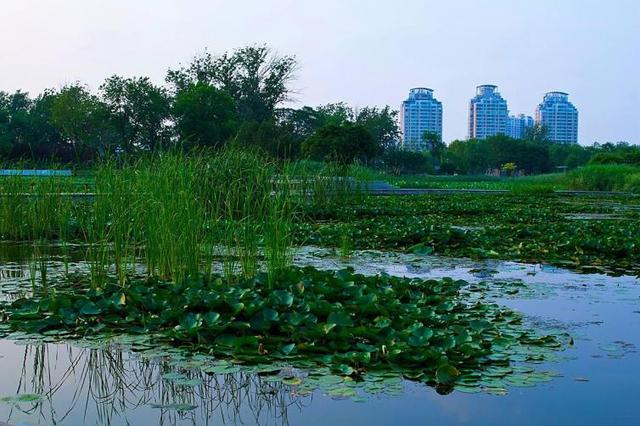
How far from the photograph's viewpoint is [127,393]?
3.35 meters

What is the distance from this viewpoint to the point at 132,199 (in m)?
5.73

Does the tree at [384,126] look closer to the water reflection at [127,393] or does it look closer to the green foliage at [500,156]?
the green foliage at [500,156]

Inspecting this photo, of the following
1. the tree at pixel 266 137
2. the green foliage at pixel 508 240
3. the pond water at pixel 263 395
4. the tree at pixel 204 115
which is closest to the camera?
the pond water at pixel 263 395

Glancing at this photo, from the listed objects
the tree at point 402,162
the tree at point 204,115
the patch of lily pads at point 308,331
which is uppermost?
the tree at point 204,115

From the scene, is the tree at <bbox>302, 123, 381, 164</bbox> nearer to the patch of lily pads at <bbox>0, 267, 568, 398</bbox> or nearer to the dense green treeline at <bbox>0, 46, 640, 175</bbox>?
the dense green treeline at <bbox>0, 46, 640, 175</bbox>

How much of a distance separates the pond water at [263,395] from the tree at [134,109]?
104ft

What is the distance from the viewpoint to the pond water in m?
3.03

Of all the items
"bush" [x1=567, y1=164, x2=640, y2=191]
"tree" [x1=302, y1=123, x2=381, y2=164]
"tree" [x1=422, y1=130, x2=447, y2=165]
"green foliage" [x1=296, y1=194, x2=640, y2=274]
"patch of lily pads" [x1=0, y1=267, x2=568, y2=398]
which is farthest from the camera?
"tree" [x1=422, y1=130, x2=447, y2=165]

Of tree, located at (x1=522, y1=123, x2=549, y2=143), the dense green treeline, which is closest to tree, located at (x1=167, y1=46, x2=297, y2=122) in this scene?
the dense green treeline

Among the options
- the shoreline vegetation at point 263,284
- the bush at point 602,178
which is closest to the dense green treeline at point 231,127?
the bush at point 602,178

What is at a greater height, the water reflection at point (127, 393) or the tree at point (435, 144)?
the tree at point (435, 144)

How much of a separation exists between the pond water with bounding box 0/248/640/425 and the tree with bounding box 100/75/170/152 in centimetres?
3185

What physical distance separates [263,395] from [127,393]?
63 cm

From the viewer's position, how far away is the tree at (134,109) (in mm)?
35375
